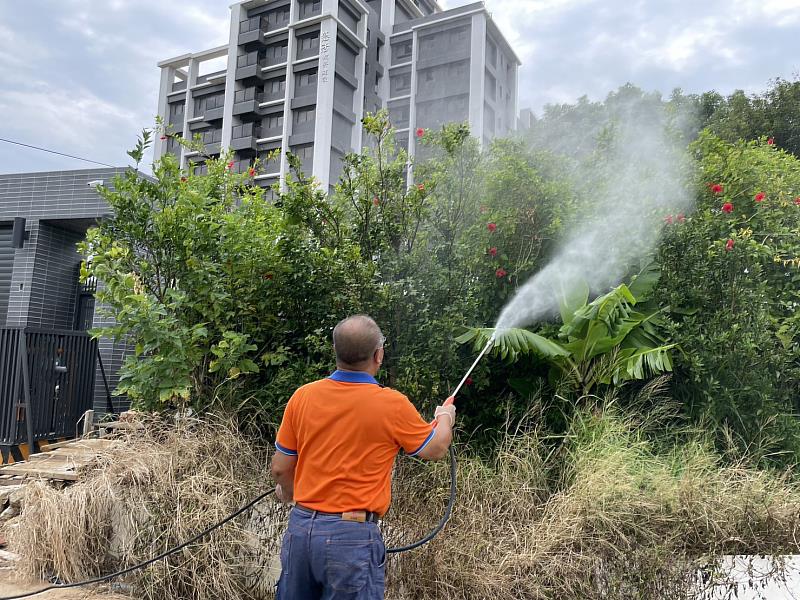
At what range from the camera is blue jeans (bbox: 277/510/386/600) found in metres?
2.72

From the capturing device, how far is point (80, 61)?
11359 millimetres

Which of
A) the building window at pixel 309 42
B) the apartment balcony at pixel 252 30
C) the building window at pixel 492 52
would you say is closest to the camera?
the building window at pixel 492 52

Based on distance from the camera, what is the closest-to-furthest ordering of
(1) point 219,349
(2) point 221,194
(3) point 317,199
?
(1) point 219,349 < (3) point 317,199 < (2) point 221,194

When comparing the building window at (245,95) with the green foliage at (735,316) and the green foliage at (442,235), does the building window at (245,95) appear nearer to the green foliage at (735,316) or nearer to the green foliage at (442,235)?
the green foliage at (442,235)

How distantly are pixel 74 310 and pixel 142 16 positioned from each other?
294 inches

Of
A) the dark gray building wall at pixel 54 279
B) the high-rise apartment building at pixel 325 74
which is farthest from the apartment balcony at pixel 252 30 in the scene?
the dark gray building wall at pixel 54 279

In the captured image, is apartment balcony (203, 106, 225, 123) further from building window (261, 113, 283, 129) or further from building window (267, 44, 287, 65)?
building window (267, 44, 287, 65)

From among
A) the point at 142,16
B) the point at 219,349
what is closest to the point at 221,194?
the point at 219,349

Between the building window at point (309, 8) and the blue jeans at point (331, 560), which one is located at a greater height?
the building window at point (309, 8)

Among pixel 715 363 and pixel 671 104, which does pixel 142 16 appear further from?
pixel 715 363

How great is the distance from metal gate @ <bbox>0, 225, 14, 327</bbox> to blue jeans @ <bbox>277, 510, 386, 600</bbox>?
410 inches

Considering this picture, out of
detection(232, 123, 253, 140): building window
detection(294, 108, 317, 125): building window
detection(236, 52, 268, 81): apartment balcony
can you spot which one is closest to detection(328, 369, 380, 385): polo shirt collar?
detection(294, 108, 317, 125): building window

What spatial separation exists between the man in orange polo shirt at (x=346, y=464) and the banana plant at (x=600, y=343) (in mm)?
2191

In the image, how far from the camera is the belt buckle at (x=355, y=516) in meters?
2.81
